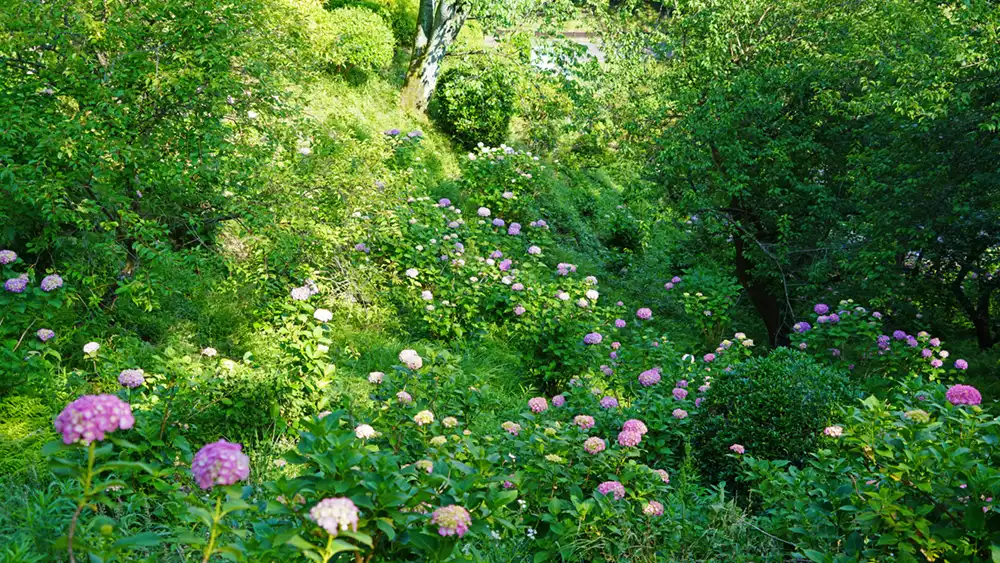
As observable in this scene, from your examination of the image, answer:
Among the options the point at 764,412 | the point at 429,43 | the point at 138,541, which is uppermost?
the point at 429,43

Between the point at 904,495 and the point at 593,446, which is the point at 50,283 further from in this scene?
the point at 904,495

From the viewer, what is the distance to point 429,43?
9.91 meters

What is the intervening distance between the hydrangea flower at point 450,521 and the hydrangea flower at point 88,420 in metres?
0.72

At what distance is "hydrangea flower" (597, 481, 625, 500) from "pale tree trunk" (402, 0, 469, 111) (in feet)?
25.5

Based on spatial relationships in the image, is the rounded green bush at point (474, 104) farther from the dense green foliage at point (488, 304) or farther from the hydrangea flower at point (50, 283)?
the hydrangea flower at point (50, 283)

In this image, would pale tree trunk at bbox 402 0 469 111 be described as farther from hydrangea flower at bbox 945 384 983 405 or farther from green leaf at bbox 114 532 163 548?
green leaf at bbox 114 532 163 548

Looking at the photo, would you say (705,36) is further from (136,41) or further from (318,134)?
(136,41)

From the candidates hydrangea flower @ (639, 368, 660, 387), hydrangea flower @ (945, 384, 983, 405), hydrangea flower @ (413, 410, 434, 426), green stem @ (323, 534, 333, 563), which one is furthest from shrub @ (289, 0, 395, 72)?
green stem @ (323, 534, 333, 563)

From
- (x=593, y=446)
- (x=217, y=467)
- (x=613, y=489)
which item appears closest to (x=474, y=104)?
(x=593, y=446)

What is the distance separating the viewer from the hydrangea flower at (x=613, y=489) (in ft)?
8.77

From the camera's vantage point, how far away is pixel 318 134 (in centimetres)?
495

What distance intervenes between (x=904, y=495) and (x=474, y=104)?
8.78 meters

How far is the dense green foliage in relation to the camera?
2.27m

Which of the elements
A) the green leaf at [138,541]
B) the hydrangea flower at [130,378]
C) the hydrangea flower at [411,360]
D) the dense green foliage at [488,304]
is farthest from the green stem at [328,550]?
the hydrangea flower at [130,378]
